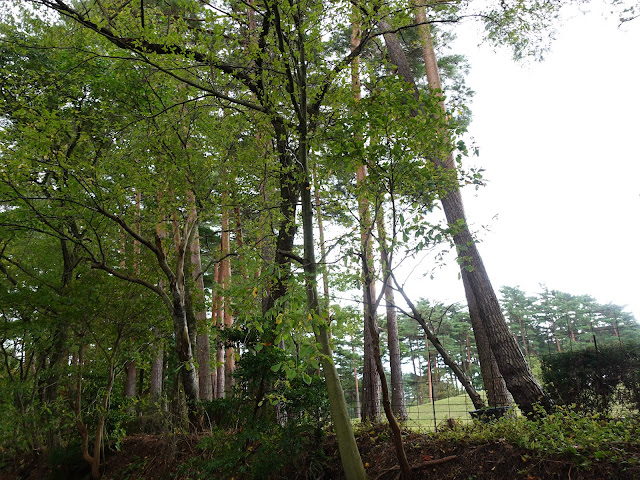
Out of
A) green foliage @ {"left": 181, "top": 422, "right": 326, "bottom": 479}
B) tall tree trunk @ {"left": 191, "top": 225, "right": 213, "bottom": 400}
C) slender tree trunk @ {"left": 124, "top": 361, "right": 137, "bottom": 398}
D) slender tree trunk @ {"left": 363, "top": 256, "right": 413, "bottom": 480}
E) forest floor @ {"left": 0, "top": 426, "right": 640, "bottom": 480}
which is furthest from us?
slender tree trunk @ {"left": 124, "top": 361, "right": 137, "bottom": 398}

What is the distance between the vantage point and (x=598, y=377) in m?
5.82

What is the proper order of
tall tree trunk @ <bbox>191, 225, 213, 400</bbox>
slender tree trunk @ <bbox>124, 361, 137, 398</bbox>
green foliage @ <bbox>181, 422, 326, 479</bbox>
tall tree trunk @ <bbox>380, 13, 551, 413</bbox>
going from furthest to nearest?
slender tree trunk @ <bbox>124, 361, 137, 398</bbox>
tall tree trunk @ <bbox>191, 225, 213, 400</bbox>
tall tree trunk @ <bbox>380, 13, 551, 413</bbox>
green foliage @ <bbox>181, 422, 326, 479</bbox>

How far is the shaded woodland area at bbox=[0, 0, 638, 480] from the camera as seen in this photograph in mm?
3658

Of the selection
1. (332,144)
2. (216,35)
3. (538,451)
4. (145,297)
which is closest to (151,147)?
(145,297)

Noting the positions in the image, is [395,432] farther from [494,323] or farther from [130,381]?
[130,381]

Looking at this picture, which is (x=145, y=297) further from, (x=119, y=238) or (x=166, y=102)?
(x=166, y=102)

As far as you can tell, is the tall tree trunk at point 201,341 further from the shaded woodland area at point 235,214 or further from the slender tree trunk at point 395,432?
the slender tree trunk at point 395,432

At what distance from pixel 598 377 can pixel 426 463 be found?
3.62 m

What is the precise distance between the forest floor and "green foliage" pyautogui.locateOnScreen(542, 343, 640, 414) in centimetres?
241

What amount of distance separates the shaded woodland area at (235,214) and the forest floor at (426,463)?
0.05 metres

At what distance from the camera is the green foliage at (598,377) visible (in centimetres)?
556

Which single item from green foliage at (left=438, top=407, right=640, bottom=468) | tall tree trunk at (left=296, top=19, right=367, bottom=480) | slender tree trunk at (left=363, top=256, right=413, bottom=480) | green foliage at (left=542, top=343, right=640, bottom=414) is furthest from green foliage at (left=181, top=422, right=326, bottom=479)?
green foliage at (left=542, top=343, right=640, bottom=414)

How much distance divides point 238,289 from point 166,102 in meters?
4.71

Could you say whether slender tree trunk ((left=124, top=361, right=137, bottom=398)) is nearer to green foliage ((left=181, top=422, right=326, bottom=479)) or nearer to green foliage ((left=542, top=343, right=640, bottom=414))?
green foliage ((left=181, top=422, right=326, bottom=479))
